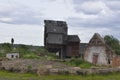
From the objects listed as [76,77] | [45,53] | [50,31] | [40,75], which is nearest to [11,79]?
[40,75]

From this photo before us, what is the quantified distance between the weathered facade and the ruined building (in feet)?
47.3

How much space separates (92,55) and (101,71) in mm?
32441

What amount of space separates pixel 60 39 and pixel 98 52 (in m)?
18.0

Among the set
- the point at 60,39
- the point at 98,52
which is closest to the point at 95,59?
the point at 98,52

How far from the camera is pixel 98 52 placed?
2498 inches

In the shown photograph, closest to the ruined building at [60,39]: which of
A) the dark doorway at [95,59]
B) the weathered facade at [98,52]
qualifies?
the weathered facade at [98,52]

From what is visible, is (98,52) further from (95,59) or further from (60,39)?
(60,39)

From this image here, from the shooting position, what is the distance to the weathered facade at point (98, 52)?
61.2 m

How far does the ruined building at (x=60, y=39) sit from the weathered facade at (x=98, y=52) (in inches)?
567

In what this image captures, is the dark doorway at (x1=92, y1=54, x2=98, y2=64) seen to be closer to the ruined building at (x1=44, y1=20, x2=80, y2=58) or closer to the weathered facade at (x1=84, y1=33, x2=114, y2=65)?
the weathered facade at (x1=84, y1=33, x2=114, y2=65)

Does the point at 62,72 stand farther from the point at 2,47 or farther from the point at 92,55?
the point at 2,47

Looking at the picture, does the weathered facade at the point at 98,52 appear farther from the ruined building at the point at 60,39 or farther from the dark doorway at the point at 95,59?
the ruined building at the point at 60,39

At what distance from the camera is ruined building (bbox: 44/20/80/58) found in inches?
3093

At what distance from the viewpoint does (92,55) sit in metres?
65.0
